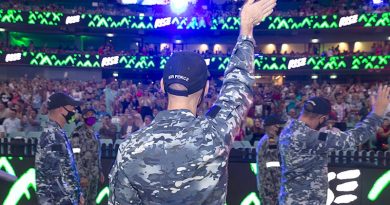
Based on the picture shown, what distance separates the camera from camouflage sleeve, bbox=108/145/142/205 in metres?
2.18

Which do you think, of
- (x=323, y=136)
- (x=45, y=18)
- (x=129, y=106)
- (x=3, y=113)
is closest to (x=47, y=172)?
(x=323, y=136)

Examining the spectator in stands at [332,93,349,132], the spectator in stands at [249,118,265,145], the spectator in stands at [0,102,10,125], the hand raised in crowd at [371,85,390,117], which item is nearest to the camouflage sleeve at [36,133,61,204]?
the hand raised in crowd at [371,85,390,117]

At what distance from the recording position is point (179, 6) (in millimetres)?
38062

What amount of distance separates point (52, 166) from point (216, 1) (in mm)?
37864

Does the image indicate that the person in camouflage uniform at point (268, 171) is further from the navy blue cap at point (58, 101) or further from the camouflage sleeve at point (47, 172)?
the camouflage sleeve at point (47, 172)

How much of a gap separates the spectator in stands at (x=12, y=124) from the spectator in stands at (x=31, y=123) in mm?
385

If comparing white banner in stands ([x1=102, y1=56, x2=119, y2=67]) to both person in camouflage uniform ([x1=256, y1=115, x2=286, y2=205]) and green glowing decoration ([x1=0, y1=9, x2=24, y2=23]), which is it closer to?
green glowing decoration ([x1=0, y1=9, x2=24, y2=23])

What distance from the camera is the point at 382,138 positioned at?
40.9 ft

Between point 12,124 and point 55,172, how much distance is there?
8.76 m

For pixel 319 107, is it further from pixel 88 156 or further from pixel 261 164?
pixel 88 156

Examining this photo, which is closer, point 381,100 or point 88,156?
point 381,100

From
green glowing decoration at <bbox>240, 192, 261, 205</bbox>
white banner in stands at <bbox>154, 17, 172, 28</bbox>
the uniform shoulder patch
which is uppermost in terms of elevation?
white banner in stands at <bbox>154, 17, 172, 28</bbox>

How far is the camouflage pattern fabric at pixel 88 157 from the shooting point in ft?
27.2

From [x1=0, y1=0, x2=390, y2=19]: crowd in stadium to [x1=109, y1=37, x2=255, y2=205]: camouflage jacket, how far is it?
34195 millimetres
